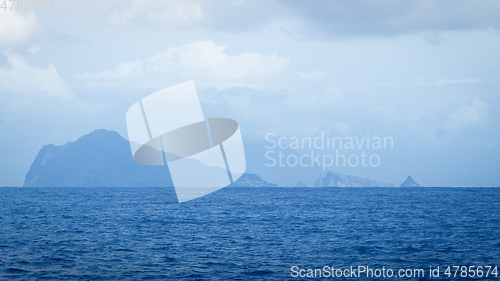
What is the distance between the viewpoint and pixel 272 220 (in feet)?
216

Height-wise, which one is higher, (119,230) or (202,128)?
(202,128)

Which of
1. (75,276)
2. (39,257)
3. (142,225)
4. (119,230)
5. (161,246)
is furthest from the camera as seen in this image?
(142,225)

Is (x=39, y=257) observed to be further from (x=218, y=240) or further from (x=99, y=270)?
(x=218, y=240)

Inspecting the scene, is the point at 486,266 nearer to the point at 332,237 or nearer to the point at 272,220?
the point at 332,237

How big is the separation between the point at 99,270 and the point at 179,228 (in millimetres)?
23433

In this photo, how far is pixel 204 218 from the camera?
67750 millimetres

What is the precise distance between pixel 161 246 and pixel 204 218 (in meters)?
26.2

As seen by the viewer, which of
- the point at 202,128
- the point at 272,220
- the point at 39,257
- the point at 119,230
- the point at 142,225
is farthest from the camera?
the point at 202,128

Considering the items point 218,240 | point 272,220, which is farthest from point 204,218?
point 218,240

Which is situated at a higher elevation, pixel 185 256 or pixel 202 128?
pixel 202 128

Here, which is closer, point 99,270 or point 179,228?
point 99,270

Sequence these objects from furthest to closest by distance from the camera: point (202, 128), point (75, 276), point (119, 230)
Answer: point (202, 128)
point (119, 230)
point (75, 276)

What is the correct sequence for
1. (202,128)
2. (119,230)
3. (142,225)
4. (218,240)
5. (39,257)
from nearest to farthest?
(39,257) < (218,240) < (119,230) < (142,225) < (202,128)

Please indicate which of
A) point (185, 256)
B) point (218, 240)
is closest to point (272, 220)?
point (218, 240)
